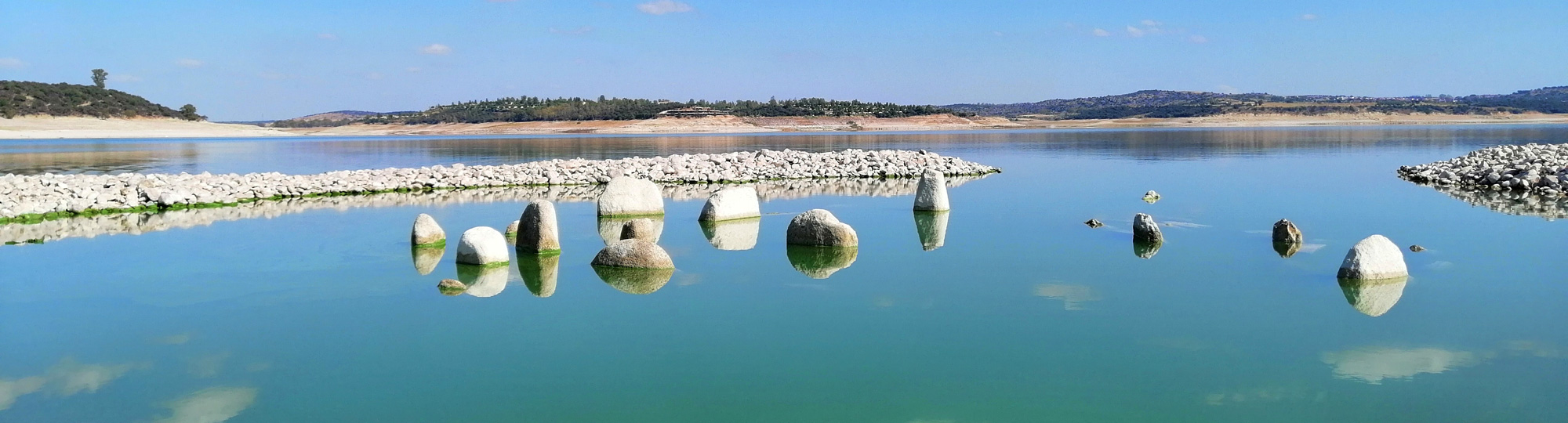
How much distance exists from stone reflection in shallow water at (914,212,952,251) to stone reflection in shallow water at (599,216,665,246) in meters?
3.05

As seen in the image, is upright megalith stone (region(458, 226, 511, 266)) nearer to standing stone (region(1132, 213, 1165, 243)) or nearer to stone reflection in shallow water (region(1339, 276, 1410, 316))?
standing stone (region(1132, 213, 1165, 243))

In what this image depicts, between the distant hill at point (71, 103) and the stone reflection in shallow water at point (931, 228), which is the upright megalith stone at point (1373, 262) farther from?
the distant hill at point (71, 103)

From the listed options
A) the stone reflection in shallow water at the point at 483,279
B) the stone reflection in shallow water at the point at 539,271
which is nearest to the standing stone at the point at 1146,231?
the stone reflection in shallow water at the point at 539,271

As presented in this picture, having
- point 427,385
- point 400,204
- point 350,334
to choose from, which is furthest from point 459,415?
point 400,204

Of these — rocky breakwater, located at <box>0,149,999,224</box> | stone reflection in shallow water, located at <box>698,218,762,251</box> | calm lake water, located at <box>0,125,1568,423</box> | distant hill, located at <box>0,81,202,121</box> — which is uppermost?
distant hill, located at <box>0,81,202,121</box>

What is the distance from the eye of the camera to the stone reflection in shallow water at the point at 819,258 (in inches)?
410

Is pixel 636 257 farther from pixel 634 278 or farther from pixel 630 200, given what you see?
pixel 630 200

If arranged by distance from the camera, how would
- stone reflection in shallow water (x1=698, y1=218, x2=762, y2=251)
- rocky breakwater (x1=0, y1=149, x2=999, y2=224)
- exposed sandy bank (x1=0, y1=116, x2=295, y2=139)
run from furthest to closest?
exposed sandy bank (x1=0, y1=116, x2=295, y2=139)
rocky breakwater (x1=0, y1=149, x2=999, y2=224)
stone reflection in shallow water (x1=698, y1=218, x2=762, y2=251)

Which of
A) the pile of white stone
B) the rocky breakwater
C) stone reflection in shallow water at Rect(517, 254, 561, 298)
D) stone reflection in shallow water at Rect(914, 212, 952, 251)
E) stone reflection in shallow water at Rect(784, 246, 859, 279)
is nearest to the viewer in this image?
stone reflection in shallow water at Rect(517, 254, 561, 298)

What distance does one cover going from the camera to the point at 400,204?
17688 mm

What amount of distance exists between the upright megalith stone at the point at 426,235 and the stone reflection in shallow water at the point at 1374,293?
8703 millimetres

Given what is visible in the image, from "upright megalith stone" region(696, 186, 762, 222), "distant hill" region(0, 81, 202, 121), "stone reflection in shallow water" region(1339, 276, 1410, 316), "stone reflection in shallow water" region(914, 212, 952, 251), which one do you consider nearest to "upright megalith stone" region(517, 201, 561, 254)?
"upright megalith stone" region(696, 186, 762, 222)

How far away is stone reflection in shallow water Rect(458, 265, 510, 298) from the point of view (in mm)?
9417

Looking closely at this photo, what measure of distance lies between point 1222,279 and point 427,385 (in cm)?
673
